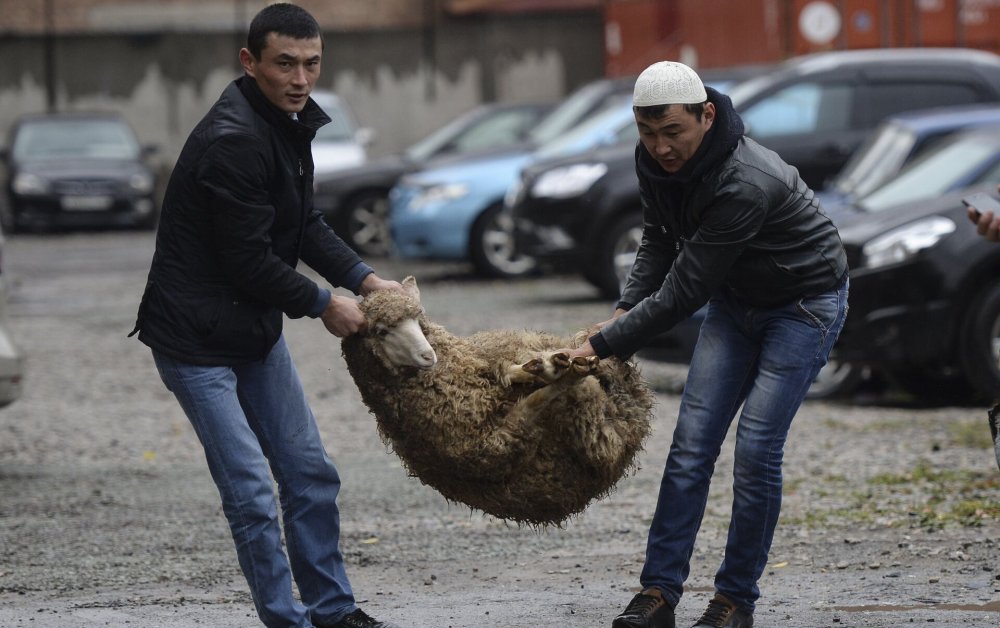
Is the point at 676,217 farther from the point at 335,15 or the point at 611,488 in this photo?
the point at 335,15

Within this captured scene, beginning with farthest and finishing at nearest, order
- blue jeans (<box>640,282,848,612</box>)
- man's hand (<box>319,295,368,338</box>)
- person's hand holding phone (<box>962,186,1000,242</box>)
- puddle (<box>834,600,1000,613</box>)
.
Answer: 1. person's hand holding phone (<box>962,186,1000,242</box>)
2. puddle (<box>834,600,1000,613</box>)
3. blue jeans (<box>640,282,848,612</box>)
4. man's hand (<box>319,295,368,338</box>)

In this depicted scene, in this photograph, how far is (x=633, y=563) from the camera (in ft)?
20.9

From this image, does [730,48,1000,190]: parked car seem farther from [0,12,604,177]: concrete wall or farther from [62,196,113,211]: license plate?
[0,12,604,177]: concrete wall

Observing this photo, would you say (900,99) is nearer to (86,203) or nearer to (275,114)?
(275,114)

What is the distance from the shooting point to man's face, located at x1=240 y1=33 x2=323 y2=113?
486 centimetres

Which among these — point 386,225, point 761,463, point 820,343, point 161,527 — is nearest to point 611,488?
point 761,463

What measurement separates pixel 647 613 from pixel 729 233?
1266mm

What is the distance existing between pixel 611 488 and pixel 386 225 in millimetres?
15136

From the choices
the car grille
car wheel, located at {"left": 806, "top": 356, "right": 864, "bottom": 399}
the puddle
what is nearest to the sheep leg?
the puddle

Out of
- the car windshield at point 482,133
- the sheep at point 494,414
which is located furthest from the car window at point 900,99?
the sheep at point 494,414

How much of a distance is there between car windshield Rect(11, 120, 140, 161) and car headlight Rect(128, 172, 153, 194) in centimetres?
55

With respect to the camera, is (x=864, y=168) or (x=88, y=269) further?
(x=88, y=269)

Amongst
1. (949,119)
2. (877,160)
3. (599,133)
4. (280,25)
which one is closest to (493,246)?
(599,133)

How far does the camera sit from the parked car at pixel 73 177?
24328 mm
